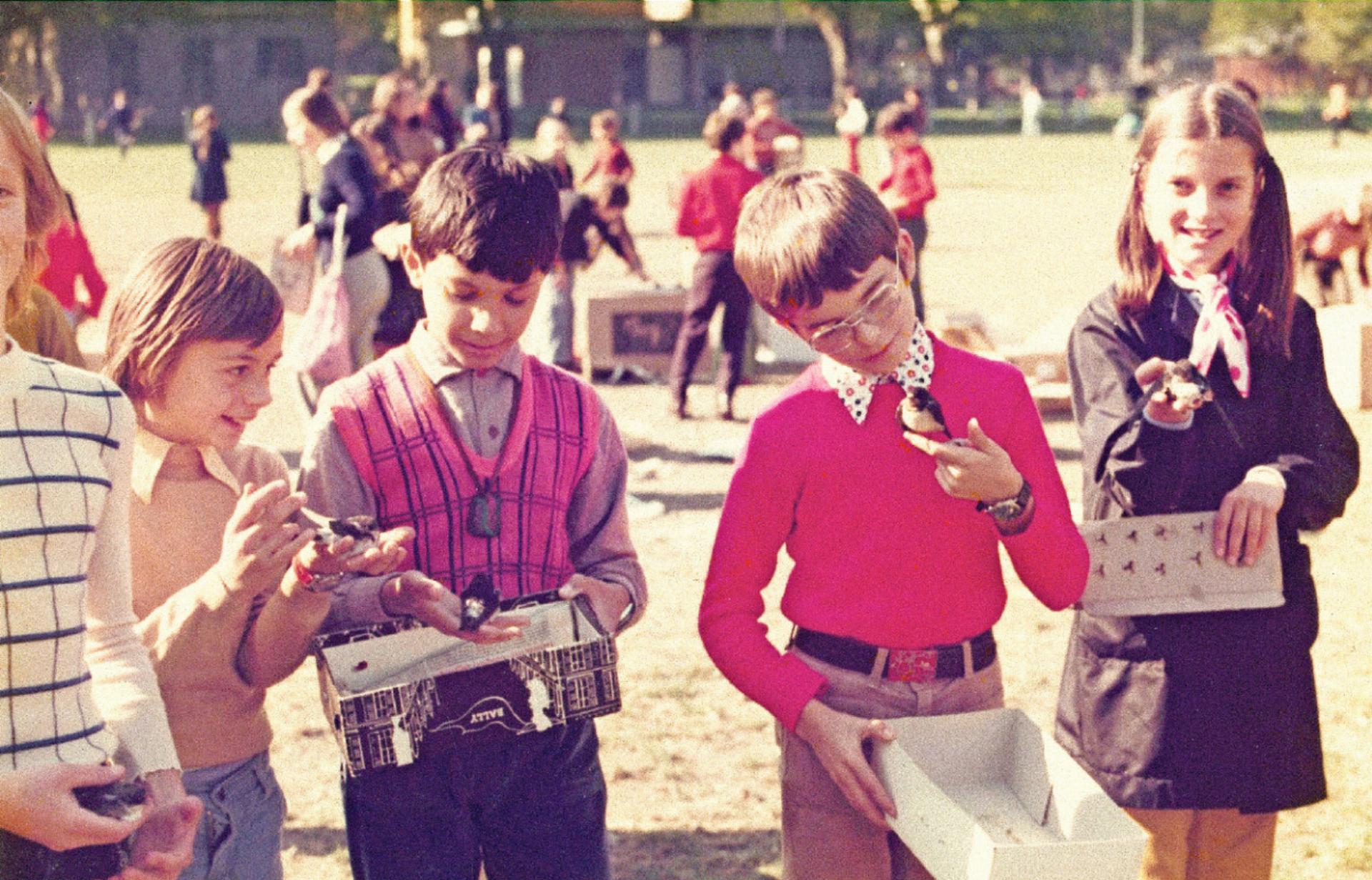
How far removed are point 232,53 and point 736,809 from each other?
66698 mm

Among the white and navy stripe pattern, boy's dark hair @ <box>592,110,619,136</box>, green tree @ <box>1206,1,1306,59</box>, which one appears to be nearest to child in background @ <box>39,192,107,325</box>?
the white and navy stripe pattern

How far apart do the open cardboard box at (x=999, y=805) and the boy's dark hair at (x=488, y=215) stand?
95cm

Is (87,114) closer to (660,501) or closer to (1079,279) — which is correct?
(1079,279)

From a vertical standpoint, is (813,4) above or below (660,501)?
above

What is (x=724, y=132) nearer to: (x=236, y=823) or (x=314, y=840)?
(x=314, y=840)

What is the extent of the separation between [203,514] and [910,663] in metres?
1.20

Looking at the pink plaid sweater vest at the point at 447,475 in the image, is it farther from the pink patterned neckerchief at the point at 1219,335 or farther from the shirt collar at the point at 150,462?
the pink patterned neckerchief at the point at 1219,335

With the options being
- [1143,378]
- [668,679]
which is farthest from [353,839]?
[668,679]

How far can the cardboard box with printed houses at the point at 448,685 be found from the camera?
7.84 feet

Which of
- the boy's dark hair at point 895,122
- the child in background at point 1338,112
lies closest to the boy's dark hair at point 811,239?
the boy's dark hair at point 895,122

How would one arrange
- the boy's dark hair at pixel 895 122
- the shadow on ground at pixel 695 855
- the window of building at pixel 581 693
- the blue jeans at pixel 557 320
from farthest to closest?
1. the boy's dark hair at pixel 895 122
2. the blue jeans at pixel 557 320
3. the shadow on ground at pixel 695 855
4. the window of building at pixel 581 693

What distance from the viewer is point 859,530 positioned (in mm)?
2639

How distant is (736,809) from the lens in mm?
4770

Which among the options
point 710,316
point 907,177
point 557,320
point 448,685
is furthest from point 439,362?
point 907,177
